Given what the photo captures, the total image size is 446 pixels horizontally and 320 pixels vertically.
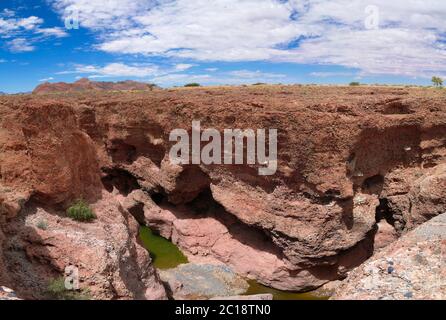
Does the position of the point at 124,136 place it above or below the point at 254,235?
above

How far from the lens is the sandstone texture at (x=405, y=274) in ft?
26.9

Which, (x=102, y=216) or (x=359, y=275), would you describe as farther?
(x=102, y=216)

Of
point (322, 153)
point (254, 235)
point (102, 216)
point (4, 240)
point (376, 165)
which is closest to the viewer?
point (4, 240)

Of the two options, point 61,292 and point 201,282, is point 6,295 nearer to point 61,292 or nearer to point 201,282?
point 61,292

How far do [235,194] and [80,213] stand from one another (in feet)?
21.3

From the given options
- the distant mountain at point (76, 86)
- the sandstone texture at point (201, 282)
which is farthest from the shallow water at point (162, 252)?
the distant mountain at point (76, 86)

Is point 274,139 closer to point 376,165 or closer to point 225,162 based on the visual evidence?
point 225,162

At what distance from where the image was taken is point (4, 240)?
30.2ft

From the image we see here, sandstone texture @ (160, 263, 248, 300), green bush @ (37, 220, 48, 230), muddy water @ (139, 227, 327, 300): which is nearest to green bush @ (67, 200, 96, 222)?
green bush @ (37, 220, 48, 230)

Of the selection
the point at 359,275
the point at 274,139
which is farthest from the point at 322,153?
the point at 359,275

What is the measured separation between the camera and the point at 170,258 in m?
17.3

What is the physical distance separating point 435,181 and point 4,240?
513 inches

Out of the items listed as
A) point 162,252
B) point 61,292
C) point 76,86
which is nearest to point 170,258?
point 162,252

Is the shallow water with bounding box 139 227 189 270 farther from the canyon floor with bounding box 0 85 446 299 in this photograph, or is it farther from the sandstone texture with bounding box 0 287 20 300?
the sandstone texture with bounding box 0 287 20 300
